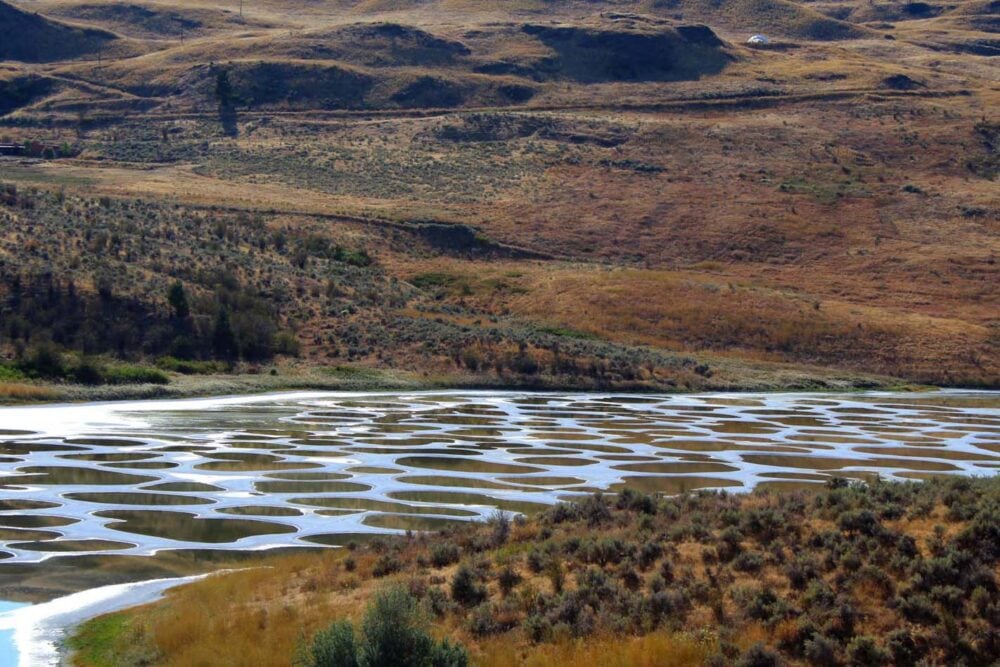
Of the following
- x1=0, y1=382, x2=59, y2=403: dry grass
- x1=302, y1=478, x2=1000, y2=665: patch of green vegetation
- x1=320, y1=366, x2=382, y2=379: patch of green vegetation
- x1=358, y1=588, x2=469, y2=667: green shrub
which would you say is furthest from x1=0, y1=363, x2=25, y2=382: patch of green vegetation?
x1=358, y1=588, x2=469, y2=667: green shrub

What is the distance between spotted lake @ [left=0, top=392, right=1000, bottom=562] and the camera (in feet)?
79.9

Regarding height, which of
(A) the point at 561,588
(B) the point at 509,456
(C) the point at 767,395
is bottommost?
(C) the point at 767,395

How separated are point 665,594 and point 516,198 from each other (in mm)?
78888

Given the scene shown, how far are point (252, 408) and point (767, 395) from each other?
908 inches

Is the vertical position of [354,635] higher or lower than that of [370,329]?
higher

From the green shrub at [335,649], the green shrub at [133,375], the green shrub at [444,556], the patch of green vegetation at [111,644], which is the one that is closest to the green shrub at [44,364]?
the green shrub at [133,375]

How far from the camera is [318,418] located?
41.3m

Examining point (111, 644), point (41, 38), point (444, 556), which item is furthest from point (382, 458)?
point (41, 38)

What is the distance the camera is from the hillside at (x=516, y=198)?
194 ft

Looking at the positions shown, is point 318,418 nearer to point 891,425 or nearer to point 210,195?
point 891,425

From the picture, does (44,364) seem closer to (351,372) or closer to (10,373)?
(10,373)

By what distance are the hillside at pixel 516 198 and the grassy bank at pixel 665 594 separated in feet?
105

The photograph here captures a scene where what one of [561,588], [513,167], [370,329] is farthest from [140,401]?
[513,167]

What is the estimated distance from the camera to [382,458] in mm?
33031
